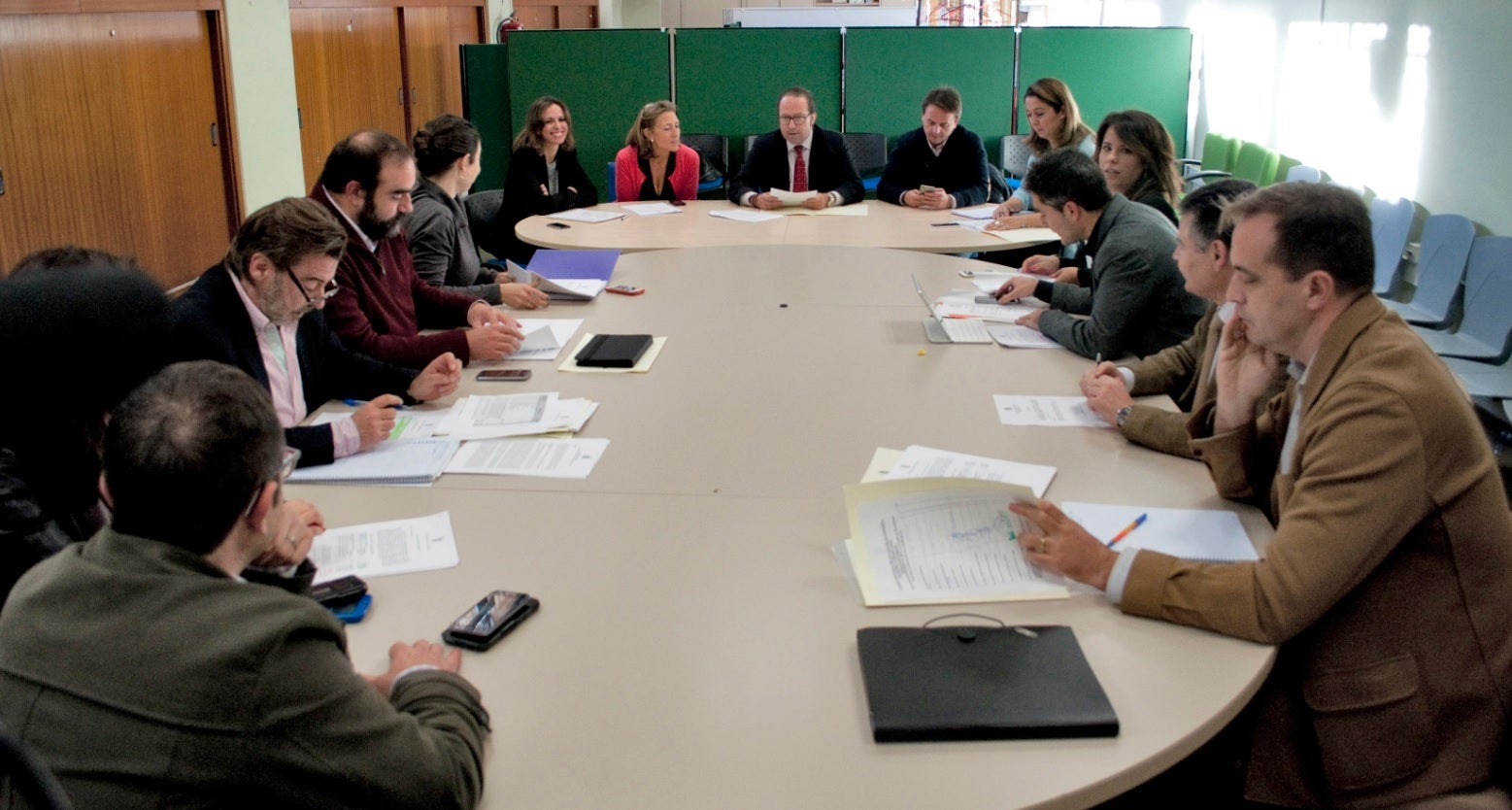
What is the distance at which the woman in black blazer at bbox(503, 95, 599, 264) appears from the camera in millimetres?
5371

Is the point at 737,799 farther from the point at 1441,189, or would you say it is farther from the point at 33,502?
the point at 1441,189

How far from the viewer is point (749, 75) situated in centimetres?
750

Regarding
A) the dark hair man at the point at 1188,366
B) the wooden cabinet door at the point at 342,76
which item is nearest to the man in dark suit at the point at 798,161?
the wooden cabinet door at the point at 342,76

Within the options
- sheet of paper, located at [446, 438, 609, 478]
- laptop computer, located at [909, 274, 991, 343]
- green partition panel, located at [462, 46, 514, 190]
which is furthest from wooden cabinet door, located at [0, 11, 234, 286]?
laptop computer, located at [909, 274, 991, 343]

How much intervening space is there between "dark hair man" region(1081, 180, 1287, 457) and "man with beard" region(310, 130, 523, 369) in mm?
1463

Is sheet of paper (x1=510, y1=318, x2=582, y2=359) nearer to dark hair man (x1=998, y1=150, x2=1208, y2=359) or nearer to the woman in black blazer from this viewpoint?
dark hair man (x1=998, y1=150, x2=1208, y2=359)

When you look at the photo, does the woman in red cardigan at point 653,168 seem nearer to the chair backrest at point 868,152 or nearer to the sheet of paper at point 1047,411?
the chair backrest at point 868,152

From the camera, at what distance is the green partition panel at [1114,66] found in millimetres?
7355

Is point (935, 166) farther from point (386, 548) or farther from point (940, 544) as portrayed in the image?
point (386, 548)

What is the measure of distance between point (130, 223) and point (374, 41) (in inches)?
108

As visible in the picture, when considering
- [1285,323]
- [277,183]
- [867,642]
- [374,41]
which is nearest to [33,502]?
[867,642]

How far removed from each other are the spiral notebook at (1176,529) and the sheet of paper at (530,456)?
90cm

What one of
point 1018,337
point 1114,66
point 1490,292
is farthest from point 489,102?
point 1490,292

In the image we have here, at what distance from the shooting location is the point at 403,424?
8.27 ft
